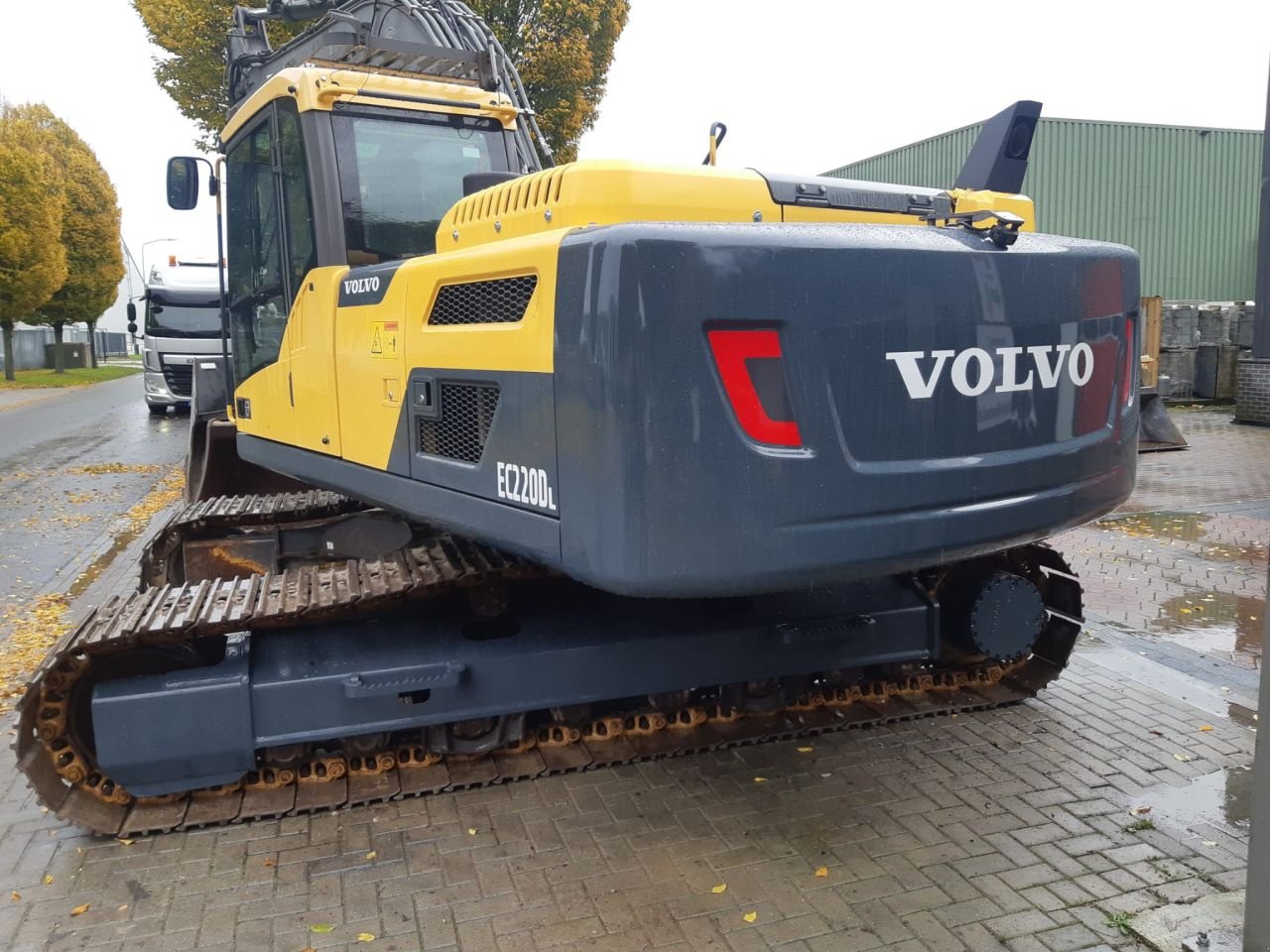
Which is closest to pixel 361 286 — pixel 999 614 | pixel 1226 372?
pixel 999 614

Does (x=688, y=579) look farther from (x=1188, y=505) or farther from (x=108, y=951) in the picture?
(x=1188, y=505)

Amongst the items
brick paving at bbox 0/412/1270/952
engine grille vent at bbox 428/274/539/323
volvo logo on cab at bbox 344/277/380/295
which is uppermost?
volvo logo on cab at bbox 344/277/380/295

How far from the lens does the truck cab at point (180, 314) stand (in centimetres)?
1923

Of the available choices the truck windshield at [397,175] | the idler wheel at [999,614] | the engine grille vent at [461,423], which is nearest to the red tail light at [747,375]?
the engine grille vent at [461,423]

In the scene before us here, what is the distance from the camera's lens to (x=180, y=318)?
63.7 ft

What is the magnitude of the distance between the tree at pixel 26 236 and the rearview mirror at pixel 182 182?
2961cm

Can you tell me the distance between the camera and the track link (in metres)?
3.60

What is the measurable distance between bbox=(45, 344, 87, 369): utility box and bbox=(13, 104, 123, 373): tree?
7.08 ft

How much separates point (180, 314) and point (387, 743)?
57.3ft

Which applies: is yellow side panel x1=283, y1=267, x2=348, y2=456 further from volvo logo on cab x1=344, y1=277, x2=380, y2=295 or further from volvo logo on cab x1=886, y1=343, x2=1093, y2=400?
volvo logo on cab x1=886, y1=343, x2=1093, y2=400

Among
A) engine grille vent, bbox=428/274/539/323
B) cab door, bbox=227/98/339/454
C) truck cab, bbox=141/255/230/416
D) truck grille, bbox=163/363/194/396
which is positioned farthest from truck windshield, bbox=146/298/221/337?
engine grille vent, bbox=428/274/539/323

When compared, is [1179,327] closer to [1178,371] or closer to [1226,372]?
[1178,371]

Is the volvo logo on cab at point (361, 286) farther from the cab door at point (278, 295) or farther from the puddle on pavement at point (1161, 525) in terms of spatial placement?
the puddle on pavement at point (1161, 525)

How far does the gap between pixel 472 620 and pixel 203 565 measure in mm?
2050
